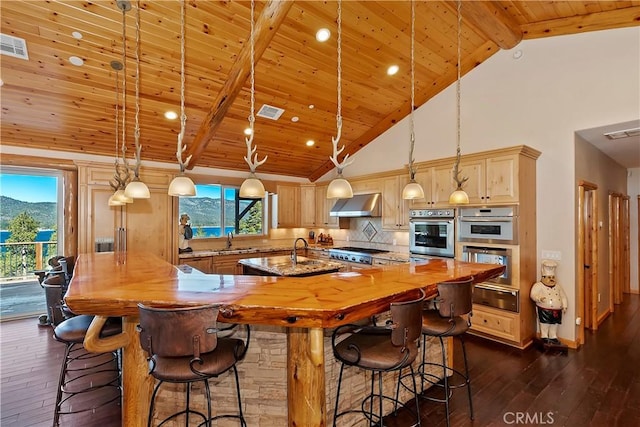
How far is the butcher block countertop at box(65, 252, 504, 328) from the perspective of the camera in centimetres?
163

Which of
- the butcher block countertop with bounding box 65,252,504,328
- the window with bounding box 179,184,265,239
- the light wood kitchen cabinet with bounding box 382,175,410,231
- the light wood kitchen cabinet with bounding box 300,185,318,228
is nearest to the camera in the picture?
the butcher block countertop with bounding box 65,252,504,328

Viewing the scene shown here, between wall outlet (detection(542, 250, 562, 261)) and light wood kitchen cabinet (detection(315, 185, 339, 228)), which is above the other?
light wood kitchen cabinet (detection(315, 185, 339, 228))

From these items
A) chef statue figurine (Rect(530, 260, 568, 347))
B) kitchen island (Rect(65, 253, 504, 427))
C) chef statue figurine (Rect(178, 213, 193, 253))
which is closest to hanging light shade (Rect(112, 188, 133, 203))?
kitchen island (Rect(65, 253, 504, 427))

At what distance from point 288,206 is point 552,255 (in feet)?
16.5

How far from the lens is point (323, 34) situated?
12.1ft

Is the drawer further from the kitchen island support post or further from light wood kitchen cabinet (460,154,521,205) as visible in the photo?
the kitchen island support post

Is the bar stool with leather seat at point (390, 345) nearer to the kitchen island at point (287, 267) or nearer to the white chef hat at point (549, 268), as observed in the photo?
the kitchen island at point (287, 267)

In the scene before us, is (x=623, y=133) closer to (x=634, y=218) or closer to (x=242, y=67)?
(x=634, y=218)

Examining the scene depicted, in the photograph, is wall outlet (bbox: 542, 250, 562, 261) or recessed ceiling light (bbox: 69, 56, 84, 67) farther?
wall outlet (bbox: 542, 250, 562, 261)

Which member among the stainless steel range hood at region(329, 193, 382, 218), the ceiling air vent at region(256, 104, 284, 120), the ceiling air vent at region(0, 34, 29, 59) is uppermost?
the ceiling air vent at region(0, 34, 29, 59)

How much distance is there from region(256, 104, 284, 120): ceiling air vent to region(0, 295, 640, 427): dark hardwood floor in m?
4.12

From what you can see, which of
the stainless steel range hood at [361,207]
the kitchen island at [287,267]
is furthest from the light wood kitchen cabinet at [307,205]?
the kitchen island at [287,267]

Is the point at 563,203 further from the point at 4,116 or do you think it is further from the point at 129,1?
the point at 4,116

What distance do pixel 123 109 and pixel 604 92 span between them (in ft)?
20.8
